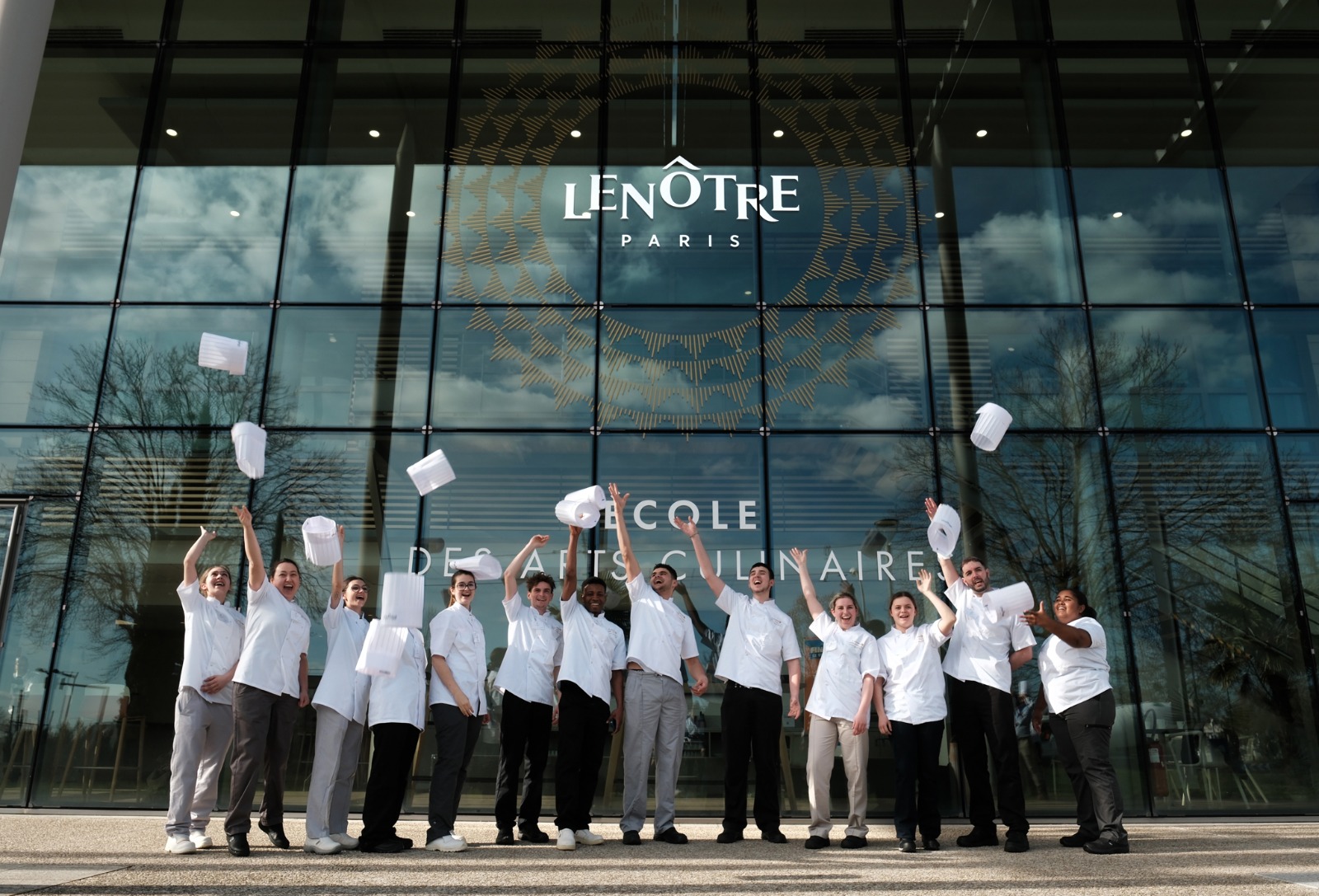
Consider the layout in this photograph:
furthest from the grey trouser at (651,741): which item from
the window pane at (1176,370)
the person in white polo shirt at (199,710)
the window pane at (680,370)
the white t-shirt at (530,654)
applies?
the window pane at (1176,370)

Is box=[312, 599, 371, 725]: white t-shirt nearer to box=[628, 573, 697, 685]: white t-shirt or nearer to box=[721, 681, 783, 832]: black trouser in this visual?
box=[628, 573, 697, 685]: white t-shirt

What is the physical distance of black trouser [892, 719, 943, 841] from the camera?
636 centimetres

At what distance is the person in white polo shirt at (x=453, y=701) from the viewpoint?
20.1 feet

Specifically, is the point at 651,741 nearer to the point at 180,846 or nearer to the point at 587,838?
the point at 587,838

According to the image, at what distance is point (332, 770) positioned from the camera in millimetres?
6195

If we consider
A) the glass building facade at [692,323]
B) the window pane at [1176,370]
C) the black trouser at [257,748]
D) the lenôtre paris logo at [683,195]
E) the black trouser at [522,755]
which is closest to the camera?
the black trouser at [257,748]

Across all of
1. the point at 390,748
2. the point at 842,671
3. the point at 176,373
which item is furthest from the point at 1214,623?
the point at 176,373

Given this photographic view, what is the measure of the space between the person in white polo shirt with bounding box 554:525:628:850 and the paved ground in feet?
0.84

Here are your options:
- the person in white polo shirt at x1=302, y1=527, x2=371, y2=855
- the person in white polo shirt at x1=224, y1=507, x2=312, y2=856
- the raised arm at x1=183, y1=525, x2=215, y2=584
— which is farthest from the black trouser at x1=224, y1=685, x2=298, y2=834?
the raised arm at x1=183, y1=525, x2=215, y2=584

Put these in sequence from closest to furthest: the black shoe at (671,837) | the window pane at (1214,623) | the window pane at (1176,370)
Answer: the black shoe at (671,837)
the window pane at (1214,623)
the window pane at (1176,370)

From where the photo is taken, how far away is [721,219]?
9.77m

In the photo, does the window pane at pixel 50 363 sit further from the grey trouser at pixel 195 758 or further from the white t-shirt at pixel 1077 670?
the white t-shirt at pixel 1077 670

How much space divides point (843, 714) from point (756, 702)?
564 millimetres

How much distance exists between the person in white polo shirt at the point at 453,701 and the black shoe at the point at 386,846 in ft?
0.52
